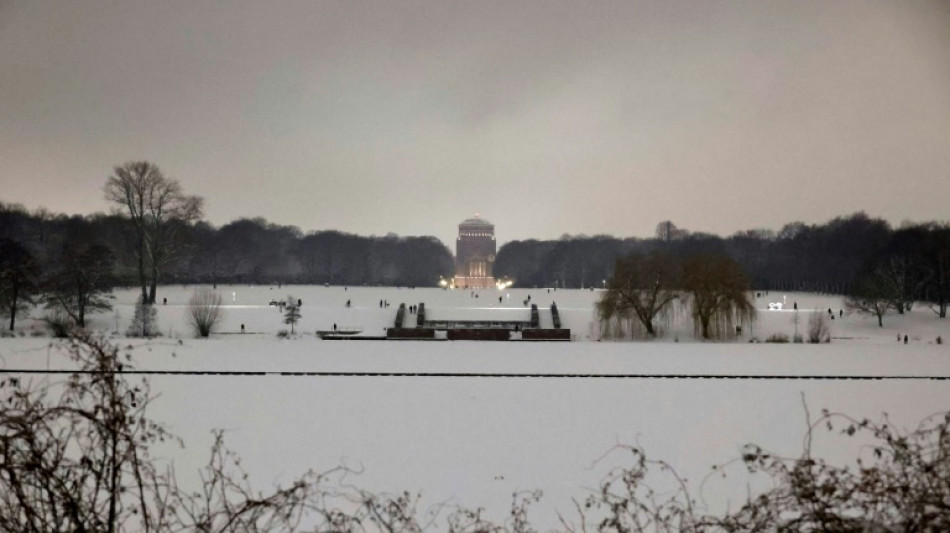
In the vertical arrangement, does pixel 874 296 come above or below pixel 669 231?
below

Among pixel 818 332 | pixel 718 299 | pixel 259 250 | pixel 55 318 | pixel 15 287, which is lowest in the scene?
pixel 818 332

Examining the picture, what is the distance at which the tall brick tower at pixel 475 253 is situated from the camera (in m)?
113

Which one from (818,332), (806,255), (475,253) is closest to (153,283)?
(818,332)

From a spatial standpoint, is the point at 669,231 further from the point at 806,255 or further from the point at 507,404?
the point at 507,404

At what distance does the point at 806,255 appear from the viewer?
6706 cm

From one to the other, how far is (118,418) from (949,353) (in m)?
29.4

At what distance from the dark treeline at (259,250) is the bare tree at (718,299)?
29.8 meters

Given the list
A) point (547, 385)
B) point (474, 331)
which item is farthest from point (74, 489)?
point (474, 331)

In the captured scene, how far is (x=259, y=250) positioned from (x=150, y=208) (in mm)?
38791

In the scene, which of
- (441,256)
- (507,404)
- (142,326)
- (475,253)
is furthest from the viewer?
(475,253)

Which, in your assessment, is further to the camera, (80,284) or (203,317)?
(80,284)

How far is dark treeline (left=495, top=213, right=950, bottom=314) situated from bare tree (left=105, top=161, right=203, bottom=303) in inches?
1157

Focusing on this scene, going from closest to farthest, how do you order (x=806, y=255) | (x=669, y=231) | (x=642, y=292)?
(x=642, y=292)
(x=806, y=255)
(x=669, y=231)

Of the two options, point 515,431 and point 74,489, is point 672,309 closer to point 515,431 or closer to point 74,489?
point 515,431
